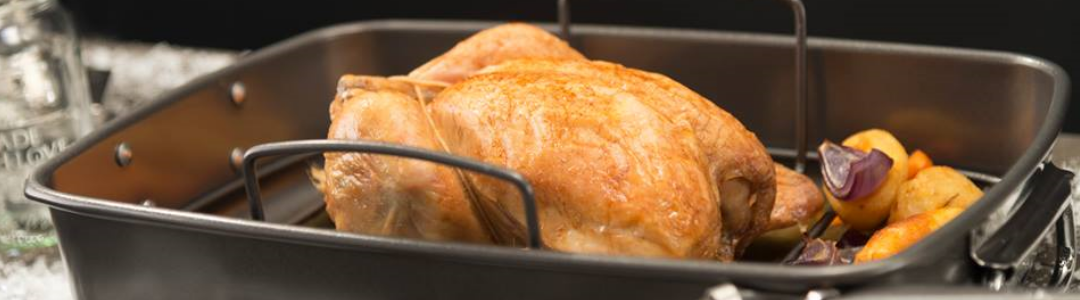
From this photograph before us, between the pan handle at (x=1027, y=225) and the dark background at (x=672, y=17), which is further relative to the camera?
the dark background at (x=672, y=17)

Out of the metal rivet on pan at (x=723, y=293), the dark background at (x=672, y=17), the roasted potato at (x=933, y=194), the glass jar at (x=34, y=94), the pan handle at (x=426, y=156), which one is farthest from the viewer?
the dark background at (x=672, y=17)

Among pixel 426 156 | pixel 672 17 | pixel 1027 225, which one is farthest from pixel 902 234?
pixel 672 17

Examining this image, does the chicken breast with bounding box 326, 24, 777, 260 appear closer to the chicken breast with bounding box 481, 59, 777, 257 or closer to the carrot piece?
the chicken breast with bounding box 481, 59, 777, 257

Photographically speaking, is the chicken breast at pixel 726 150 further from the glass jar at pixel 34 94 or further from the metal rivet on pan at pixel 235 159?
the glass jar at pixel 34 94

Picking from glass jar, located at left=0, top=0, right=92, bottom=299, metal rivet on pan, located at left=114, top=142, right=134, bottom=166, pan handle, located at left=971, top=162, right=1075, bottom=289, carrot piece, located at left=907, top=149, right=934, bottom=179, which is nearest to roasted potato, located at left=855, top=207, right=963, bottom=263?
pan handle, located at left=971, top=162, right=1075, bottom=289

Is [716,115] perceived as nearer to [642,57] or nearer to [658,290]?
[658,290]

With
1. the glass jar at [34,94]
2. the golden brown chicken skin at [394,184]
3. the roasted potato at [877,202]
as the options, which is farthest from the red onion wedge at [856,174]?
the glass jar at [34,94]

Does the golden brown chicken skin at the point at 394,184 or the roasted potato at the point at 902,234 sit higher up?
the golden brown chicken skin at the point at 394,184
